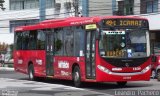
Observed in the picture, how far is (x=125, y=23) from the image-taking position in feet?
69.3

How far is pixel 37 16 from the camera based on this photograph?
2795 inches

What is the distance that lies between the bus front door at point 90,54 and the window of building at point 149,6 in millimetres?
29435

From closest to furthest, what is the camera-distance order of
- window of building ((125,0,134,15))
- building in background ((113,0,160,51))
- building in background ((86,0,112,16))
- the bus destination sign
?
the bus destination sign → building in background ((113,0,160,51)) → window of building ((125,0,134,15)) → building in background ((86,0,112,16))

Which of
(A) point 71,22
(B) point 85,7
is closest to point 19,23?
(B) point 85,7

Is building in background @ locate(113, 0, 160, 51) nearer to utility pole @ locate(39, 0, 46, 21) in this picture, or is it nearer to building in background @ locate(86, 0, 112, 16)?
building in background @ locate(86, 0, 112, 16)

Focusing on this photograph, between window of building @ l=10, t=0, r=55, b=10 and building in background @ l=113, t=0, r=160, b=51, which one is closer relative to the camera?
building in background @ l=113, t=0, r=160, b=51

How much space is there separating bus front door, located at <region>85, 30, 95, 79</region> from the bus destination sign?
2.72ft

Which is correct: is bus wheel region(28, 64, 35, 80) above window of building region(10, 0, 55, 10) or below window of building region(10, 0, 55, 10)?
below

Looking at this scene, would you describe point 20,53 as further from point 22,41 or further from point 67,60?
point 67,60

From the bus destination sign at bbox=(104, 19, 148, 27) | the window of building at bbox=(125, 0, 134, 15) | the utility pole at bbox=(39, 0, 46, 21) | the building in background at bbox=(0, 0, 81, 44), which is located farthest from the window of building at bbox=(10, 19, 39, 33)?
the bus destination sign at bbox=(104, 19, 148, 27)

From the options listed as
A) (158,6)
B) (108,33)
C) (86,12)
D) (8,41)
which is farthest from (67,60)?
(8,41)

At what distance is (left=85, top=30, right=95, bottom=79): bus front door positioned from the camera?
21109mm

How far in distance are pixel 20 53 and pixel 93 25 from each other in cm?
939

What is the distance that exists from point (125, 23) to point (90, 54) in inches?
78.7
